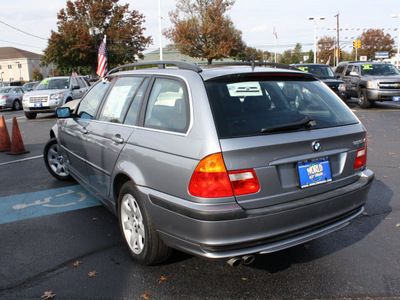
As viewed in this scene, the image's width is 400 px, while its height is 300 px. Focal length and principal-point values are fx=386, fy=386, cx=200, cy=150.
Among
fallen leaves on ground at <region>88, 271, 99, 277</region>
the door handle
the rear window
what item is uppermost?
the rear window

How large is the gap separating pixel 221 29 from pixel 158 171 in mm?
39201

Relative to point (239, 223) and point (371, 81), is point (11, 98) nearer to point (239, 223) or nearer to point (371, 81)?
point (371, 81)

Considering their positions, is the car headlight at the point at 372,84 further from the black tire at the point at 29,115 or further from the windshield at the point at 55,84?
the black tire at the point at 29,115

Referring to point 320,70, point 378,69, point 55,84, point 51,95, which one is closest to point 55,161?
point 51,95

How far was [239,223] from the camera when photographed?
8.77ft

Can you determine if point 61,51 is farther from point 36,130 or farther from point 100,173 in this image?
point 100,173

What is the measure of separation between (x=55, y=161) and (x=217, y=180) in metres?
4.49

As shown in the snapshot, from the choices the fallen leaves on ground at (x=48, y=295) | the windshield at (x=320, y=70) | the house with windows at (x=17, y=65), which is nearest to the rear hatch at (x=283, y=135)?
the fallen leaves on ground at (x=48, y=295)

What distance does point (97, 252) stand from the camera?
3.71m

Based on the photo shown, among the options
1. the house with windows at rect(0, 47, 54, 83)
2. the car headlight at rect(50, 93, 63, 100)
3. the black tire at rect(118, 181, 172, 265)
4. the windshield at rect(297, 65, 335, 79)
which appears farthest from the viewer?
the house with windows at rect(0, 47, 54, 83)

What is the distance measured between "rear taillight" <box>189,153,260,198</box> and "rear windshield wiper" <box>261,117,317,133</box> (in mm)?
371

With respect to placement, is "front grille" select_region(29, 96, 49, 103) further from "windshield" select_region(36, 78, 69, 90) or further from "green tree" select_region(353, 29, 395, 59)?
"green tree" select_region(353, 29, 395, 59)

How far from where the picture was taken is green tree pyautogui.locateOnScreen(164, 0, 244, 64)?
3962cm

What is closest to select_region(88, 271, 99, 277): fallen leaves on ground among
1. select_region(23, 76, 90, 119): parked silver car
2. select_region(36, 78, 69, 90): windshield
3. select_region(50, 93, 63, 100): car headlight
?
select_region(23, 76, 90, 119): parked silver car
